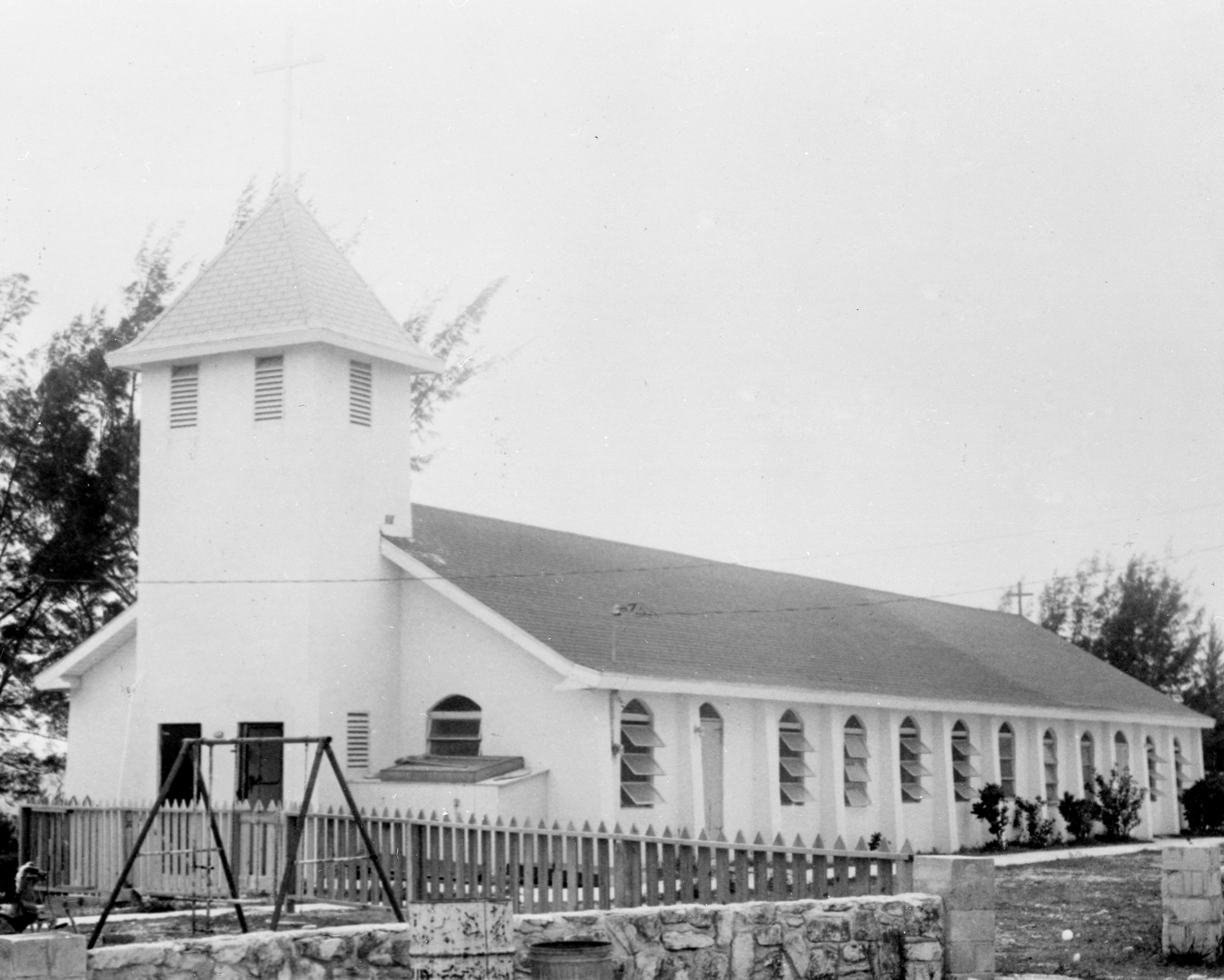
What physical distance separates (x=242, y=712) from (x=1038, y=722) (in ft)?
66.2

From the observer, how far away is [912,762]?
3375 centimetres

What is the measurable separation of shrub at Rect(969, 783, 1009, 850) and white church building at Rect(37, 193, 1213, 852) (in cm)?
557

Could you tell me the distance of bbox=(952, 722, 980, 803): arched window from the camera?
3531cm

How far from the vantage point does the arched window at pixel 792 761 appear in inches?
1162

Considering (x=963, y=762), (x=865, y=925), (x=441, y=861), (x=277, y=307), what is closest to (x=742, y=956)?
(x=865, y=925)

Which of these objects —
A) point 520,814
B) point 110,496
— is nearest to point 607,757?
point 520,814

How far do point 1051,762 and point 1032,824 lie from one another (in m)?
3.47

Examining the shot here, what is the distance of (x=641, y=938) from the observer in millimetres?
12430

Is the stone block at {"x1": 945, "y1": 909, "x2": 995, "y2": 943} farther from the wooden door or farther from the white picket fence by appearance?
the wooden door

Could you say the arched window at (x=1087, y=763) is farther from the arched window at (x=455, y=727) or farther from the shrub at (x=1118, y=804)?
the arched window at (x=455, y=727)

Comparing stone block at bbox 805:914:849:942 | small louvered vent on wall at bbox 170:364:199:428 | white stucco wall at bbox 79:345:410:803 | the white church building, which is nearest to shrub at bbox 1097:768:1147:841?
the white church building

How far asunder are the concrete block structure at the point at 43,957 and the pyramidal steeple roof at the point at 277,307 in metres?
16.1

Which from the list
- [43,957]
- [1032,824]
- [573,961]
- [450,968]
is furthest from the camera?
[1032,824]

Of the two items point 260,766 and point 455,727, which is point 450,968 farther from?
point 260,766
